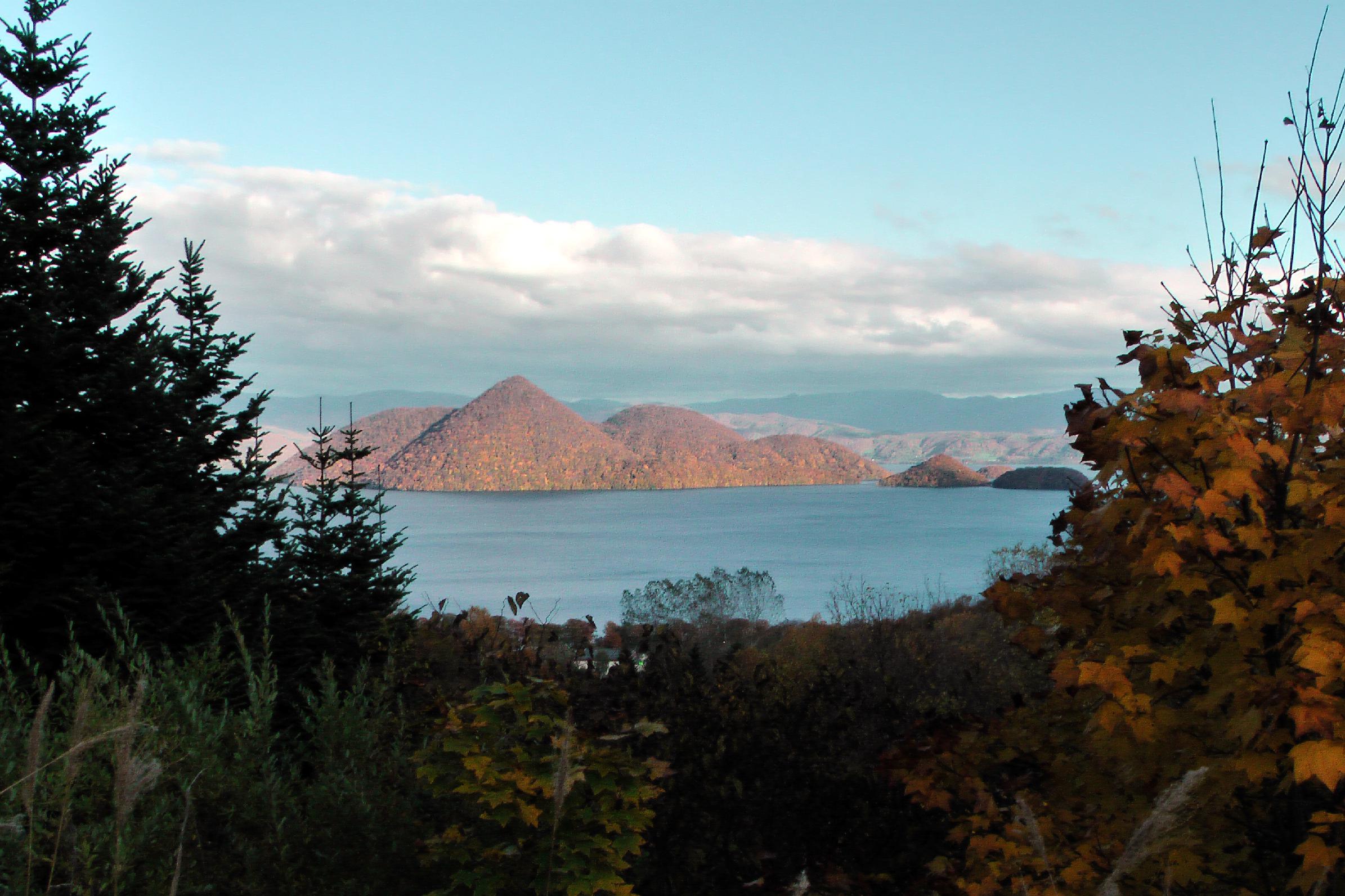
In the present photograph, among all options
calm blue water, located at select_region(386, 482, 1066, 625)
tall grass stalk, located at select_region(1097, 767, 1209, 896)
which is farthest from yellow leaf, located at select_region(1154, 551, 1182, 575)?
calm blue water, located at select_region(386, 482, 1066, 625)

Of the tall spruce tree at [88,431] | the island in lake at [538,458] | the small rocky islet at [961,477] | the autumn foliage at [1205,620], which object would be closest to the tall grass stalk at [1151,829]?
the autumn foliage at [1205,620]

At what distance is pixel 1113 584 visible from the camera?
122 inches

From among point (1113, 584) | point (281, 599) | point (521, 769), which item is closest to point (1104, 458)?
point (1113, 584)

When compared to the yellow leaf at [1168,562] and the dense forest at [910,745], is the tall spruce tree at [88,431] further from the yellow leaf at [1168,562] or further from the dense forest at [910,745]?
the yellow leaf at [1168,562]

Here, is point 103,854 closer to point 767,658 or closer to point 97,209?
point 767,658

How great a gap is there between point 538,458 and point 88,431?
517 ft

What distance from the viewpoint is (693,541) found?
80.8 m

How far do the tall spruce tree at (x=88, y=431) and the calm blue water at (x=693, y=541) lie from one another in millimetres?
5311

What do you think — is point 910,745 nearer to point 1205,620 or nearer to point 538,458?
point 1205,620

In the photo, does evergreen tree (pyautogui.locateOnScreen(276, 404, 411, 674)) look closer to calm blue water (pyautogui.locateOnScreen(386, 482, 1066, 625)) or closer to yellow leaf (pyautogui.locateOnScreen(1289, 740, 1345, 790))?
calm blue water (pyautogui.locateOnScreen(386, 482, 1066, 625))

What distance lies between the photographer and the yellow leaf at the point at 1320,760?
2.12 metres

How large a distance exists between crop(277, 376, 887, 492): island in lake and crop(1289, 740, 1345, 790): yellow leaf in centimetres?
13626

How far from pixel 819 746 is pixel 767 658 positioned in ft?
13.1

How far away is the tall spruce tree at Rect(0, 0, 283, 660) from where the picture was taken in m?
7.95
